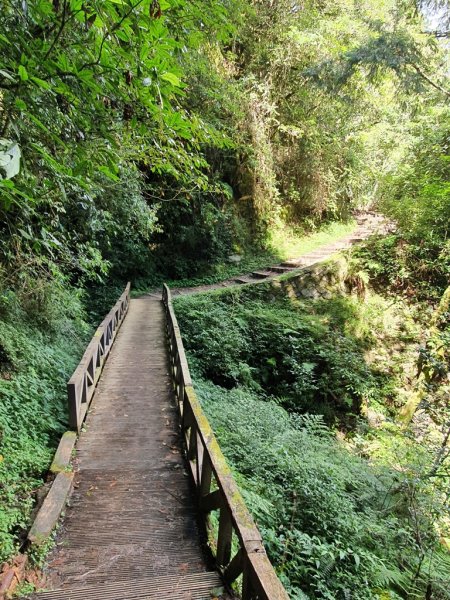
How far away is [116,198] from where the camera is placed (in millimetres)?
9133

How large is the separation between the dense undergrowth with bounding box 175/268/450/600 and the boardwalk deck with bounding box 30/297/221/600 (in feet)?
2.60

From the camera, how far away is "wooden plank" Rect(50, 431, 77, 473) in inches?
150

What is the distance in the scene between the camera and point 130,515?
11.1ft

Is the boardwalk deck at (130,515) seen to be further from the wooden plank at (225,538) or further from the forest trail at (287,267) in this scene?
the forest trail at (287,267)

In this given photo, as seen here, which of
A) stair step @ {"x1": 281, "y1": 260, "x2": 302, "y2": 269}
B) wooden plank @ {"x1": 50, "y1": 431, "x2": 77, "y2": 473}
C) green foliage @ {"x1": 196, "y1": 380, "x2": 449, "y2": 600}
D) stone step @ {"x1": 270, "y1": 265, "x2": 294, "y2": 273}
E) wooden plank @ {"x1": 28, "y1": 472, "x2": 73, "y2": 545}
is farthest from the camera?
stair step @ {"x1": 281, "y1": 260, "x2": 302, "y2": 269}

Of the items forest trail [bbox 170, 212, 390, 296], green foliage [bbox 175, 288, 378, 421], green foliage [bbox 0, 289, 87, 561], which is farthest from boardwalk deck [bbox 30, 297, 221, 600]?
forest trail [bbox 170, 212, 390, 296]

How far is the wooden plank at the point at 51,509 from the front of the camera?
2.92 meters

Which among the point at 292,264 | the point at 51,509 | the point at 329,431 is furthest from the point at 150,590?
the point at 292,264

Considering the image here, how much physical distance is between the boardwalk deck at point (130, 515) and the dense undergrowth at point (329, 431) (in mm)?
793

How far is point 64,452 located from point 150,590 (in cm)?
204

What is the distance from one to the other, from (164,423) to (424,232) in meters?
11.9

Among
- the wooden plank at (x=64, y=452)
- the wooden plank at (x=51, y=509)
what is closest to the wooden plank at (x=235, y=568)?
the wooden plank at (x=51, y=509)

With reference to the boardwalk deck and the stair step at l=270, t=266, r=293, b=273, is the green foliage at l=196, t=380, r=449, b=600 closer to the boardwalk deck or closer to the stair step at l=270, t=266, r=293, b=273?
the boardwalk deck

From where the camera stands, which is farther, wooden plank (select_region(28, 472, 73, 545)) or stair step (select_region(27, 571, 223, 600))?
wooden plank (select_region(28, 472, 73, 545))
